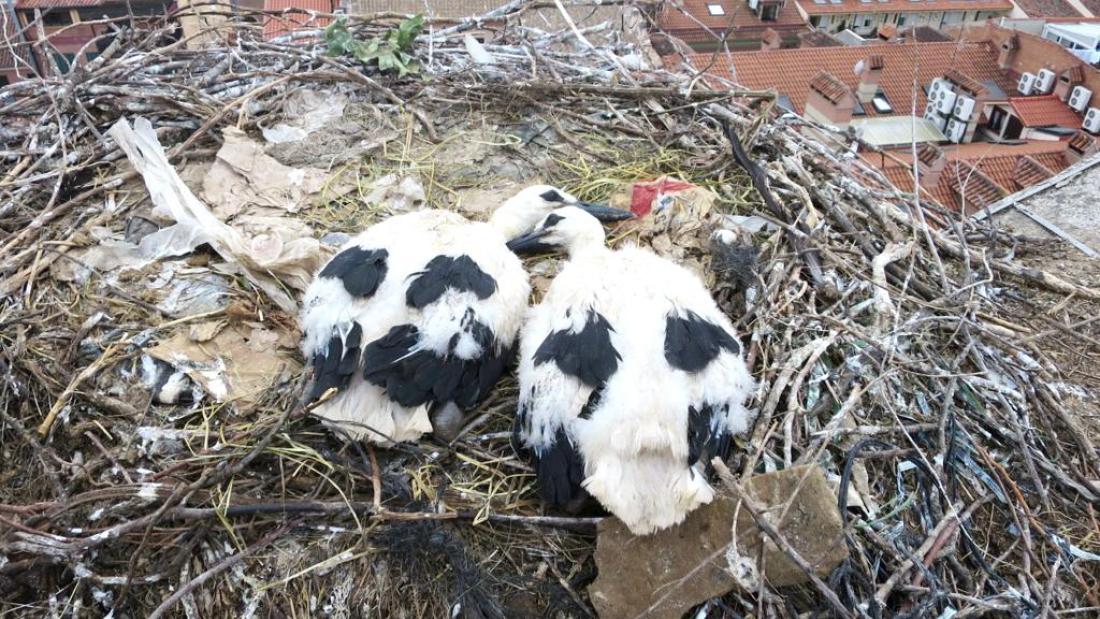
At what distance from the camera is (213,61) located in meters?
3.70

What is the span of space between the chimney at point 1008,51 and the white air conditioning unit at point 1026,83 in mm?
760

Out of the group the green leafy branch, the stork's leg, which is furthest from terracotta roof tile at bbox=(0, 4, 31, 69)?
the stork's leg

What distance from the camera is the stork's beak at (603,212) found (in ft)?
9.50

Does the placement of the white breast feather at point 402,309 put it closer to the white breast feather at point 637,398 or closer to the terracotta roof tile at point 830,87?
the white breast feather at point 637,398

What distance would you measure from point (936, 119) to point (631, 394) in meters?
11.9

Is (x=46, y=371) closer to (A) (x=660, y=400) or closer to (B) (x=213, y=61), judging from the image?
(A) (x=660, y=400)

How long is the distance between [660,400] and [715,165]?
161 cm

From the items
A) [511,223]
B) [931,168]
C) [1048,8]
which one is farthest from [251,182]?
[1048,8]

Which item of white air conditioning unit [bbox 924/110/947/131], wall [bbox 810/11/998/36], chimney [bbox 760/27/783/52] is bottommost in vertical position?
wall [bbox 810/11/998/36]

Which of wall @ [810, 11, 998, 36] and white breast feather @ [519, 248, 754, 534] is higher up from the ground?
white breast feather @ [519, 248, 754, 534]

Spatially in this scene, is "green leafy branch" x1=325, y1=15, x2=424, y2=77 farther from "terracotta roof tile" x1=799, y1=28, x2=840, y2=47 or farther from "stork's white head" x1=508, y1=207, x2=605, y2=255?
"terracotta roof tile" x1=799, y1=28, x2=840, y2=47

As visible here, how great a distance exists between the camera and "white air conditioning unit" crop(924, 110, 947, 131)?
38.5 feet

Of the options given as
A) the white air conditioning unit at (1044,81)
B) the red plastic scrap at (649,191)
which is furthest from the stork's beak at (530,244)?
the white air conditioning unit at (1044,81)

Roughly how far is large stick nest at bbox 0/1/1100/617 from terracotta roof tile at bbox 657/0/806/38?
11.7 m
